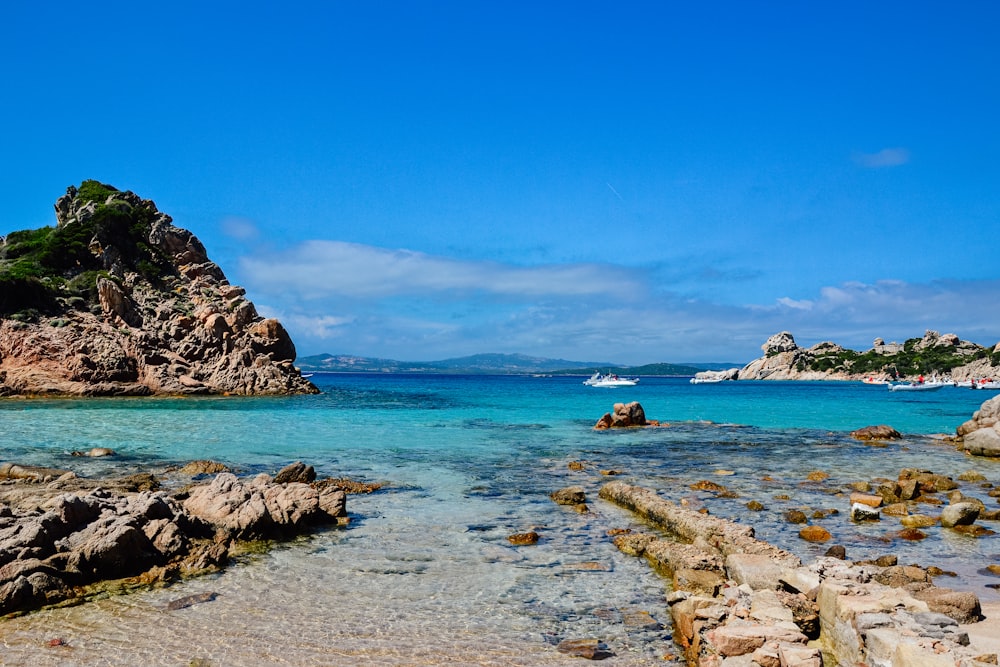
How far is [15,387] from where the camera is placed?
181ft

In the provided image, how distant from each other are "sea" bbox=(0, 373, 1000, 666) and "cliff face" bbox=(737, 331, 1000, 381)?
129519 mm

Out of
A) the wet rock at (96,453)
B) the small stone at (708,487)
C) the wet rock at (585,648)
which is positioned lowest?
the wet rock at (585,648)

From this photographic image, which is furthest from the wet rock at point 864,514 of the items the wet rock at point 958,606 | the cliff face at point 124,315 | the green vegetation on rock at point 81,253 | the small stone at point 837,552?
the green vegetation on rock at point 81,253

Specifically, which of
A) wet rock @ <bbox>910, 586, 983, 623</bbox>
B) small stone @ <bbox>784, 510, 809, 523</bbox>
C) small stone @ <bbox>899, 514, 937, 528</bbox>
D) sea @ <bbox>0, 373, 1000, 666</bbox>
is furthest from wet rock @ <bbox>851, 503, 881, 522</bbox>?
wet rock @ <bbox>910, 586, 983, 623</bbox>

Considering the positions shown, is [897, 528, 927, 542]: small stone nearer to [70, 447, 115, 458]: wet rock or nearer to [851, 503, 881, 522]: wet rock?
[851, 503, 881, 522]: wet rock

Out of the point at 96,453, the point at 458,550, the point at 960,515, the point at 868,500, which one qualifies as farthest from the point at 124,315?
the point at 960,515

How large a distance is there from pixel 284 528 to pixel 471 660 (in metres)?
6.58

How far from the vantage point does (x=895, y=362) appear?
522 ft

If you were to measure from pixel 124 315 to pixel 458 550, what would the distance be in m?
62.5

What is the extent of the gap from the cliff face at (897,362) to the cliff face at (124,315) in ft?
445

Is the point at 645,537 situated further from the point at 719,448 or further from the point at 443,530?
the point at 719,448

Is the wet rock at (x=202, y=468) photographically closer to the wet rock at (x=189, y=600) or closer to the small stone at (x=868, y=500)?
the wet rock at (x=189, y=600)

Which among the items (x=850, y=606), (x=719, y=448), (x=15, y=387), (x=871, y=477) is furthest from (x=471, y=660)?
(x=15, y=387)

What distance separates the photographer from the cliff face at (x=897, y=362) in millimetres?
138375
